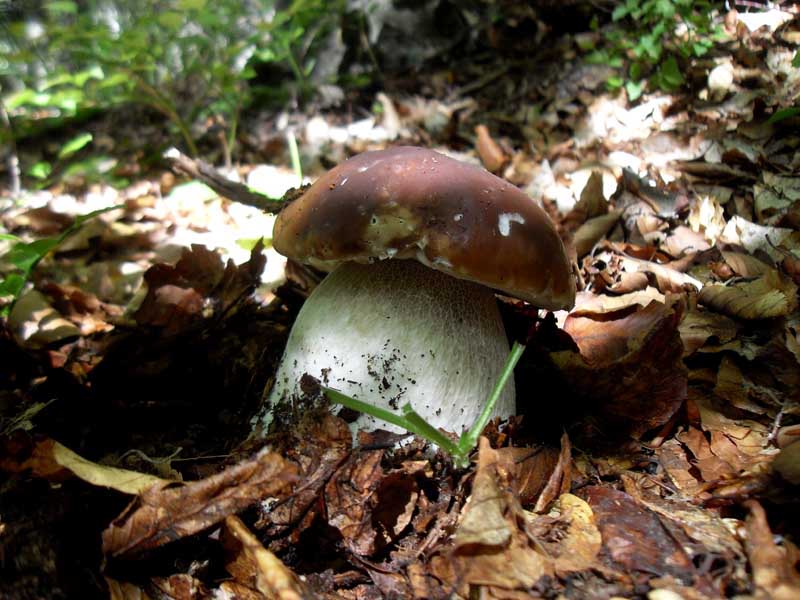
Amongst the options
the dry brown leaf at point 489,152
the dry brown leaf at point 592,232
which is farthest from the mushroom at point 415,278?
the dry brown leaf at point 489,152

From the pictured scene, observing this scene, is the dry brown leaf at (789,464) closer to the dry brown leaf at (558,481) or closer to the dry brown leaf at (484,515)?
the dry brown leaf at (558,481)

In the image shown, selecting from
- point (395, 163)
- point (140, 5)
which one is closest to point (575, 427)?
point (395, 163)

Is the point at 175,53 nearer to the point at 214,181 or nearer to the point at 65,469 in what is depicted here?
the point at 214,181

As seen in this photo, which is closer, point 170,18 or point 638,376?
point 638,376

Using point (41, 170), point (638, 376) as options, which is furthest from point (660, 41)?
point (41, 170)

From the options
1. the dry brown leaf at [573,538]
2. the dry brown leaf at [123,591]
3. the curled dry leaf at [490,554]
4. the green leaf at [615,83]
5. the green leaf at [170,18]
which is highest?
the green leaf at [170,18]

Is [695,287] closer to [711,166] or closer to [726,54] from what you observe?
[711,166]
